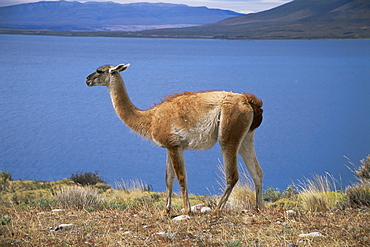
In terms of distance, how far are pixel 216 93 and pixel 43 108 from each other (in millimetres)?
41455

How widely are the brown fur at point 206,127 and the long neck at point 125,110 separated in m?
0.02

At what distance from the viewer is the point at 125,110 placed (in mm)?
6980

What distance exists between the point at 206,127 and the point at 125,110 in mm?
1412

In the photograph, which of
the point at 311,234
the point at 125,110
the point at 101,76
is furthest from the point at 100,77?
the point at 311,234

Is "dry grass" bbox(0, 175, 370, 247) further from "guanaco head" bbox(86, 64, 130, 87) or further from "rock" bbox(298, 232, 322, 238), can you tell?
"guanaco head" bbox(86, 64, 130, 87)

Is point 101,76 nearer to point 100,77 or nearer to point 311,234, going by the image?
point 100,77

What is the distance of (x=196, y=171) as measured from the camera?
2422 centimetres

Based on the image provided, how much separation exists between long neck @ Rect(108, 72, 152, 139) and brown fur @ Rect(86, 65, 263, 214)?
17mm

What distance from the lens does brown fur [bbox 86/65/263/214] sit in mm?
6211

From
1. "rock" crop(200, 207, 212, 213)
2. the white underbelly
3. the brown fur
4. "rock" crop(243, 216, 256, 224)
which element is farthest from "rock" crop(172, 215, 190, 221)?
the white underbelly

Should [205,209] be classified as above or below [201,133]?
below

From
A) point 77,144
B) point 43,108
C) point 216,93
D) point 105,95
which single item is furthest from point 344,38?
point 216,93

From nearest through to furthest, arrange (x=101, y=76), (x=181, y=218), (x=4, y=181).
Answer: (x=181, y=218), (x=101, y=76), (x=4, y=181)

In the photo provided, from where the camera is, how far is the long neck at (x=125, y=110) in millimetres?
6855
